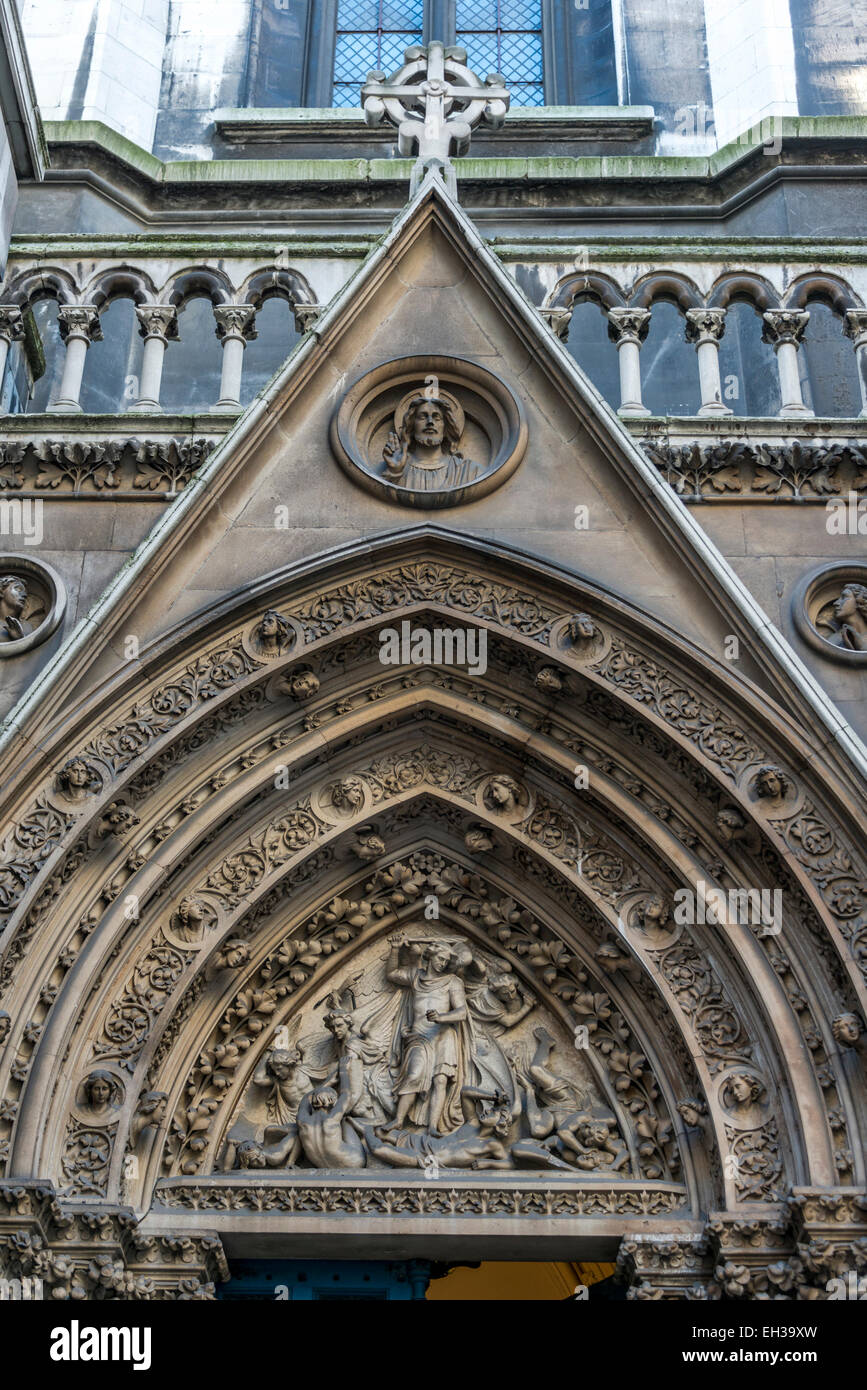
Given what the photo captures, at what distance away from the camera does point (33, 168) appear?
1314 centimetres

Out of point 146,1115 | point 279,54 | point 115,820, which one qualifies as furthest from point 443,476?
point 279,54

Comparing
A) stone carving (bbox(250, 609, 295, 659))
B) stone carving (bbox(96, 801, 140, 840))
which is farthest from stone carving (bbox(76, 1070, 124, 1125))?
stone carving (bbox(250, 609, 295, 659))

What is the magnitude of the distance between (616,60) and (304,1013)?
9955 millimetres

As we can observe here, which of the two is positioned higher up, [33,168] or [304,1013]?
[33,168]

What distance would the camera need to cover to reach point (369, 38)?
57.4 ft

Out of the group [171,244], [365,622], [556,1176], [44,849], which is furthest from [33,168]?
[556,1176]

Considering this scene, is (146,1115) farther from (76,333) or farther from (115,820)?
(76,333)

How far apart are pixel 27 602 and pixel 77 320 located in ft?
7.20

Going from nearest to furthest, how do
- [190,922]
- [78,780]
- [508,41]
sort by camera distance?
[78,780]
[190,922]
[508,41]

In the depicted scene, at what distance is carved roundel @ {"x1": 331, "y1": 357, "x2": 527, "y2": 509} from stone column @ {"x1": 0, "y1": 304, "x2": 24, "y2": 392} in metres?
2.32

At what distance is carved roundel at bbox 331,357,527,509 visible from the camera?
11188mm
